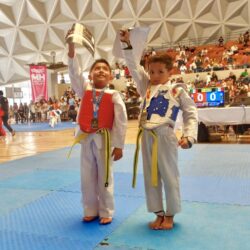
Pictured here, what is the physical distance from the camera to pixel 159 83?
3039mm

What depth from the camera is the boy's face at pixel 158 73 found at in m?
2.98

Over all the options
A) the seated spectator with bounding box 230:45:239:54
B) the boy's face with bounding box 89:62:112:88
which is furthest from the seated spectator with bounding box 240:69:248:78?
the boy's face with bounding box 89:62:112:88

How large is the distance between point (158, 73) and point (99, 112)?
0.69 meters

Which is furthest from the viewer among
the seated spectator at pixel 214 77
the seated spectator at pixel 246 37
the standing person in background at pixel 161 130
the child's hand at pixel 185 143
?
the seated spectator at pixel 246 37

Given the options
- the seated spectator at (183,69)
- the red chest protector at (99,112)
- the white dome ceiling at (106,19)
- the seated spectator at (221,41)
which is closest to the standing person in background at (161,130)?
the red chest protector at (99,112)

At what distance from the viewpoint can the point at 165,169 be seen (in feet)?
9.59

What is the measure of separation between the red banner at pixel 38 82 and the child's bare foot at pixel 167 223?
1965 cm

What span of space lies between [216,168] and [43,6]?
27986mm

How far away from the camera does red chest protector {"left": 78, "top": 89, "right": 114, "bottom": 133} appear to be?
3.18 meters

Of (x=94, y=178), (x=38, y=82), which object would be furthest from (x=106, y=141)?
(x=38, y=82)

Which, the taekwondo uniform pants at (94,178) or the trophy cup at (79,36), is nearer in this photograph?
the trophy cup at (79,36)

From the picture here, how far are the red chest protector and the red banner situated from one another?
1907 centimetres

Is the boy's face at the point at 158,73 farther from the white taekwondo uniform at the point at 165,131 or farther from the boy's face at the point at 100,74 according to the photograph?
the boy's face at the point at 100,74

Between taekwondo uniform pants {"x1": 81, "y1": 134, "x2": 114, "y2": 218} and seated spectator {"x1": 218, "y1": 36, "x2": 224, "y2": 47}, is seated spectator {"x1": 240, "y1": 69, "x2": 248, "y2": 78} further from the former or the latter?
taekwondo uniform pants {"x1": 81, "y1": 134, "x2": 114, "y2": 218}
